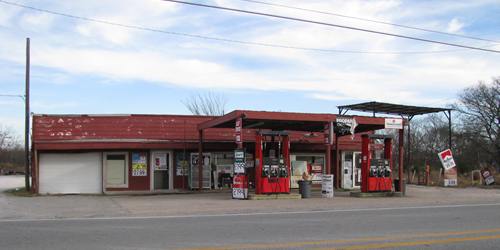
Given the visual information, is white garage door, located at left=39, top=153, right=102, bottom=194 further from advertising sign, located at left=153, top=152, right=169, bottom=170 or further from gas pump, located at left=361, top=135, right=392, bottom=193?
gas pump, located at left=361, top=135, right=392, bottom=193

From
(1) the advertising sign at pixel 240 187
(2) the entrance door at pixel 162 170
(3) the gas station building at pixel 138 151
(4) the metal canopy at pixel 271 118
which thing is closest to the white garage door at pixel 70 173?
(3) the gas station building at pixel 138 151

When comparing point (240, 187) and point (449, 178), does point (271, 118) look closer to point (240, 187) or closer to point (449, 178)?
point (240, 187)

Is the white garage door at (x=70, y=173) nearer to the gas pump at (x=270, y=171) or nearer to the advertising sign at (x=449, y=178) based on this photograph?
the gas pump at (x=270, y=171)

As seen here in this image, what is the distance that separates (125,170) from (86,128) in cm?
259

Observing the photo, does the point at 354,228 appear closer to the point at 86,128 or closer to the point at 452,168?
the point at 86,128

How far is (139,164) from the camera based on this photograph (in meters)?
24.8

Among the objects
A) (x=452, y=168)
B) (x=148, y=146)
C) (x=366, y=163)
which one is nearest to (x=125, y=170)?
(x=148, y=146)

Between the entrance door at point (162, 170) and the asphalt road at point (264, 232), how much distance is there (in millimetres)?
11627

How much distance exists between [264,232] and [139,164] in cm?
1531

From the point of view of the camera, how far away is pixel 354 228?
11102 millimetres

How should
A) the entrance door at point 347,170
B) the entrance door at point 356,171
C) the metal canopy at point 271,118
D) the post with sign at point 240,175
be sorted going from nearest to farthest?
the metal canopy at point 271,118 < the post with sign at point 240,175 < the entrance door at point 347,170 < the entrance door at point 356,171

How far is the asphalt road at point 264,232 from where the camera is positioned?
900 cm

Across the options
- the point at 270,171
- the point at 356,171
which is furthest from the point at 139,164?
the point at 356,171

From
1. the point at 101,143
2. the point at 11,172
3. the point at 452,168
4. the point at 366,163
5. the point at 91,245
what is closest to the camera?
the point at 91,245
